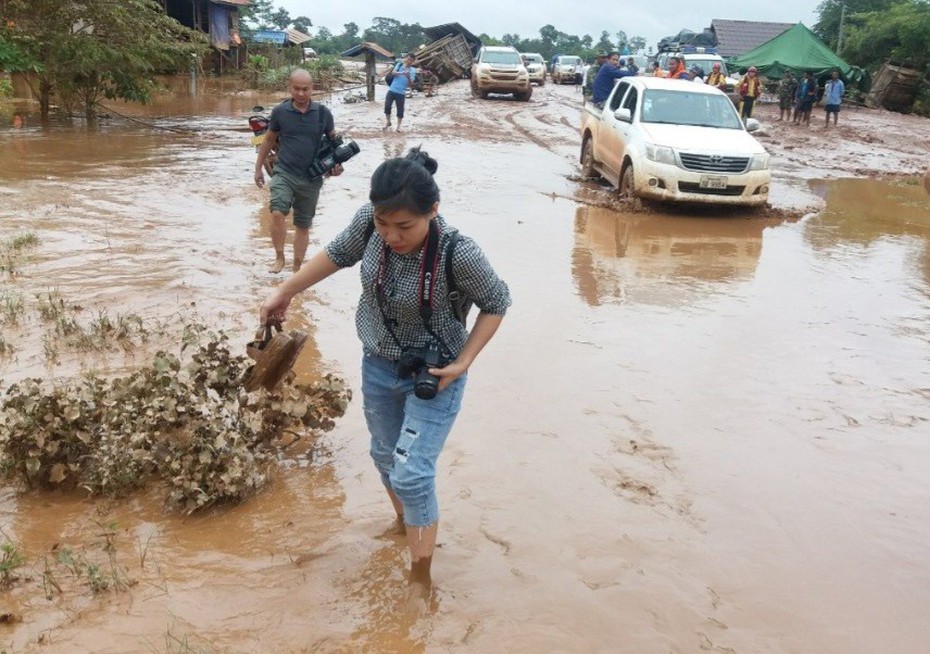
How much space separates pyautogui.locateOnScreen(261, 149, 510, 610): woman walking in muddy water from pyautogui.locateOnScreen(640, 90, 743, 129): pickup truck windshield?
9.44 m

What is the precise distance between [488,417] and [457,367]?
208cm

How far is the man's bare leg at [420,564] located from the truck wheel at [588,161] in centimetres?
1119

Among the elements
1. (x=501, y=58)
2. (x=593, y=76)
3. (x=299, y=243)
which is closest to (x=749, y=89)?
(x=593, y=76)

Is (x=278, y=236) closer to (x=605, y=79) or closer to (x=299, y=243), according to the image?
(x=299, y=243)

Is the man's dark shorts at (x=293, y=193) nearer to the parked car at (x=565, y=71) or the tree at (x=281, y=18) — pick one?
the parked car at (x=565, y=71)

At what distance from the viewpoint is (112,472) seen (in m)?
3.75

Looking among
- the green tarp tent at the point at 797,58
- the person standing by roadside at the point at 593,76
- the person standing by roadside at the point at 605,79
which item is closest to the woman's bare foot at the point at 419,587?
the person standing by roadside at the point at 605,79

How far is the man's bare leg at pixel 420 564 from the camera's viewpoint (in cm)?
301

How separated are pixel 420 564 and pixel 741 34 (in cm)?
4487

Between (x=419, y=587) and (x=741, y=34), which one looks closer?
(x=419, y=587)

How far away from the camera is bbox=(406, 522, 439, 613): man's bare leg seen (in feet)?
9.88

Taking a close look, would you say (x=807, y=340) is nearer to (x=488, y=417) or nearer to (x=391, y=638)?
(x=488, y=417)

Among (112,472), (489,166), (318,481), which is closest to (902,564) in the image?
(318,481)

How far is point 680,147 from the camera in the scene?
10.8m
